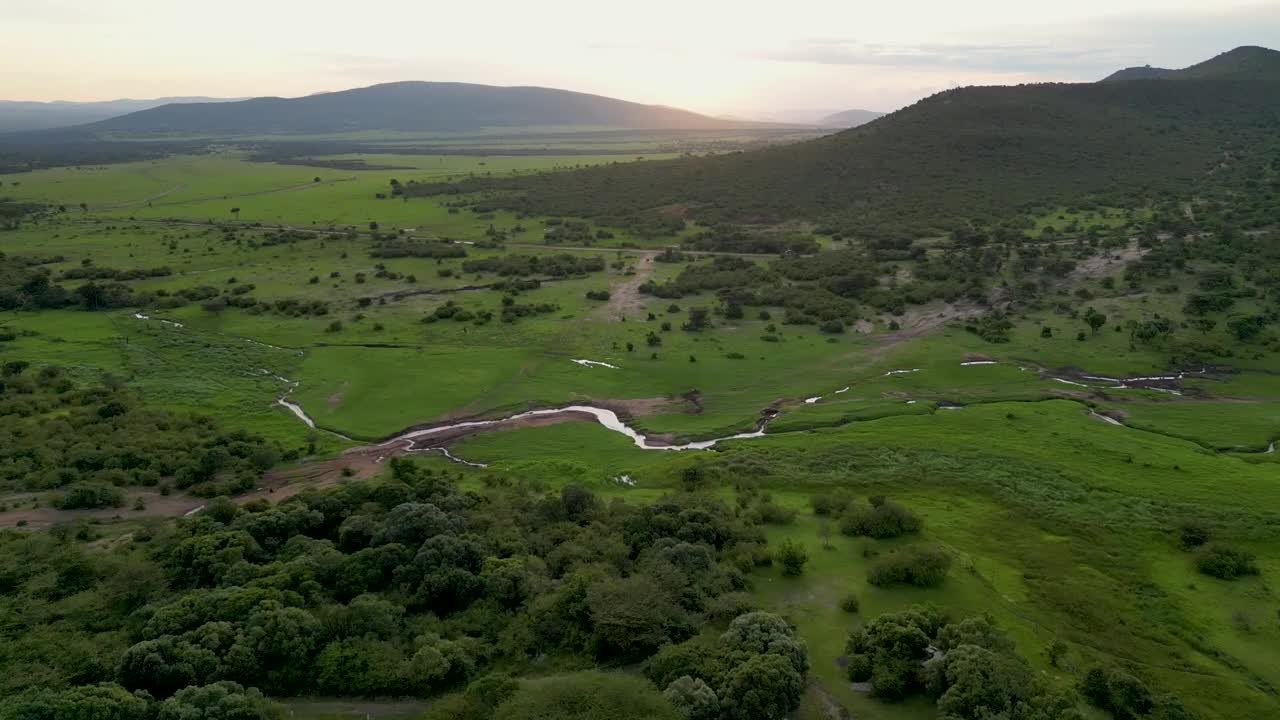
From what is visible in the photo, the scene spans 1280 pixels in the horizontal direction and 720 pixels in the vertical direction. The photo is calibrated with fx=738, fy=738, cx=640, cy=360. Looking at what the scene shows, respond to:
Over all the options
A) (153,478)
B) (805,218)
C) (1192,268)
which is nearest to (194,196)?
(805,218)

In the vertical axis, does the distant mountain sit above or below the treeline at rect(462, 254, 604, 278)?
above

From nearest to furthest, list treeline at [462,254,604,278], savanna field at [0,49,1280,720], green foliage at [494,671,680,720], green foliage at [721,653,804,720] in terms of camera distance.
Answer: green foliage at [494,671,680,720] → green foliage at [721,653,804,720] → savanna field at [0,49,1280,720] → treeline at [462,254,604,278]

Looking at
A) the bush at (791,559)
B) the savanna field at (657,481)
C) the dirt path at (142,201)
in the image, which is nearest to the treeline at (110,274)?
the savanna field at (657,481)

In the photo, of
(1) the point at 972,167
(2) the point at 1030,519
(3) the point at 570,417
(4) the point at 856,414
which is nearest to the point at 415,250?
(3) the point at 570,417

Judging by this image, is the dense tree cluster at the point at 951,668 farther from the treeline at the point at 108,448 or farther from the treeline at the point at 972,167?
the treeline at the point at 972,167

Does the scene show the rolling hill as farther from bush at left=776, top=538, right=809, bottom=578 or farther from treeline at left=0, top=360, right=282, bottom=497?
treeline at left=0, top=360, right=282, bottom=497

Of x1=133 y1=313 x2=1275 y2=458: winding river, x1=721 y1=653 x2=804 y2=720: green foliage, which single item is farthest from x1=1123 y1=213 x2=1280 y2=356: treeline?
x1=721 y1=653 x2=804 y2=720: green foliage
